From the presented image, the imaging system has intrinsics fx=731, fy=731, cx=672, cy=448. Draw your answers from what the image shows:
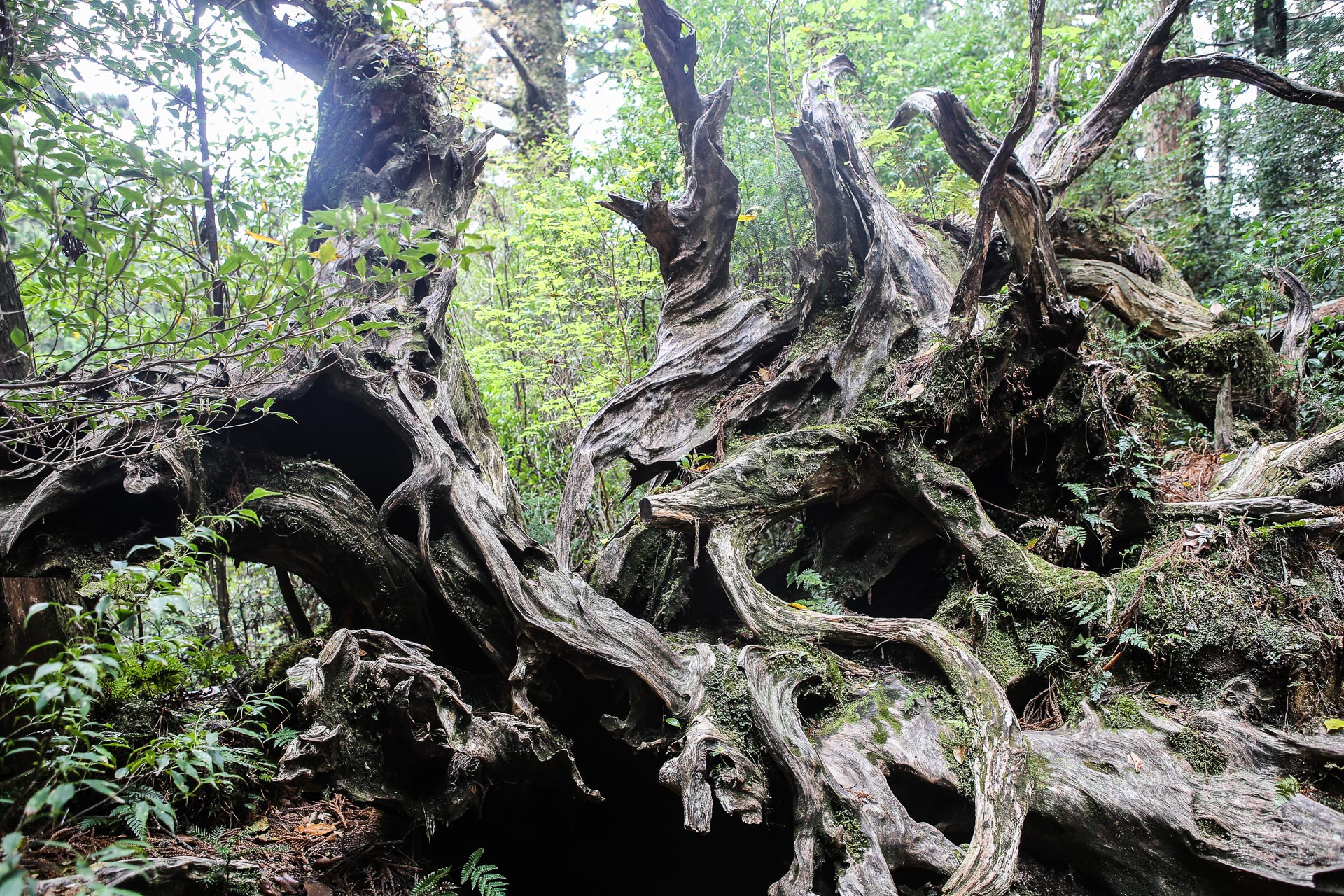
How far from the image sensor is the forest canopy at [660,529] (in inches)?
120

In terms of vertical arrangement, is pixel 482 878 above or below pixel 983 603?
below

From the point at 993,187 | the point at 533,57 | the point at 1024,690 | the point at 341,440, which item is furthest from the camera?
the point at 533,57

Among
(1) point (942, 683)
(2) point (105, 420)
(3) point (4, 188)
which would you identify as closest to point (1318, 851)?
(1) point (942, 683)

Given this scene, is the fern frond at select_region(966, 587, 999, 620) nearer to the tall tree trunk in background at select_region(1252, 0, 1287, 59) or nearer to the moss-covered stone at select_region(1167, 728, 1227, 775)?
the moss-covered stone at select_region(1167, 728, 1227, 775)

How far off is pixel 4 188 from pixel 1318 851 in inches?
239

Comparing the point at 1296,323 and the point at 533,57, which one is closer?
the point at 1296,323

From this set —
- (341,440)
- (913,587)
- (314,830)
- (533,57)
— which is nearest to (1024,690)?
(913,587)

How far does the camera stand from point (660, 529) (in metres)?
4.82

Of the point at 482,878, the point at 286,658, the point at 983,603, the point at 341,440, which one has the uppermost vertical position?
the point at 983,603

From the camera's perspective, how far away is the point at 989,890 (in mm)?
2973

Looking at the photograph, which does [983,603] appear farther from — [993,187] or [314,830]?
[314,830]

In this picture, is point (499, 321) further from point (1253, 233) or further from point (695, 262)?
point (1253, 233)

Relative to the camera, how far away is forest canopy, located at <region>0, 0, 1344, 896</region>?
3059 mm

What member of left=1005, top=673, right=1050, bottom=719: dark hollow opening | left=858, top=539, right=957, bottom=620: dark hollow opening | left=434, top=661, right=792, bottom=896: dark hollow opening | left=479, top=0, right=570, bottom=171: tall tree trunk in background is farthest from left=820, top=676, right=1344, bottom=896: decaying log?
left=479, top=0, right=570, bottom=171: tall tree trunk in background
